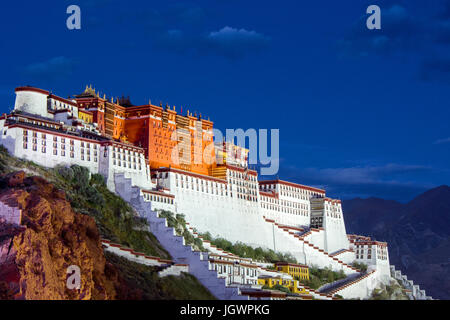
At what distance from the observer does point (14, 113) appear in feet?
337

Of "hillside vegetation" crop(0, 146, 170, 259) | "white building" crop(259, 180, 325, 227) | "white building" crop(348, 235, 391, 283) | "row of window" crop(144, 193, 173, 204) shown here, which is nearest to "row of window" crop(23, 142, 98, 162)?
"hillside vegetation" crop(0, 146, 170, 259)

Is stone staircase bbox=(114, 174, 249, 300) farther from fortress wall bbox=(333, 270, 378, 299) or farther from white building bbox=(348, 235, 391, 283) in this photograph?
white building bbox=(348, 235, 391, 283)

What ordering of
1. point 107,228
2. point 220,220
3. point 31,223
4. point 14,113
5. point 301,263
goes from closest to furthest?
point 31,223 → point 107,228 → point 14,113 → point 220,220 → point 301,263

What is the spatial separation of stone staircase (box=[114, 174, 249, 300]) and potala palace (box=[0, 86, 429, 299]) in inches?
4.5

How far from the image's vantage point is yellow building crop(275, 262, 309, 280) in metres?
117

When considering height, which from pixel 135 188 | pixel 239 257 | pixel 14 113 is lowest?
pixel 239 257

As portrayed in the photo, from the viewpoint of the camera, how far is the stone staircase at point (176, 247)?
Result: 321 feet

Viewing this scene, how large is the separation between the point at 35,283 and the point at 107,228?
20.9 m

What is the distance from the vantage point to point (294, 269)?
4719 inches

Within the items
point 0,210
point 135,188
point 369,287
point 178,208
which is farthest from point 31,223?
point 369,287

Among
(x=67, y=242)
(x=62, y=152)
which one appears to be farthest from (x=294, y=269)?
(x=67, y=242)

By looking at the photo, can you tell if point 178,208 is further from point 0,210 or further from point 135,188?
point 0,210

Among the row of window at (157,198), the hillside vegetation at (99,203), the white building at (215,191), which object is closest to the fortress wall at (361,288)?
the white building at (215,191)

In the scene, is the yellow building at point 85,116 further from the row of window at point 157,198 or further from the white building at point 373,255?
the white building at point 373,255
